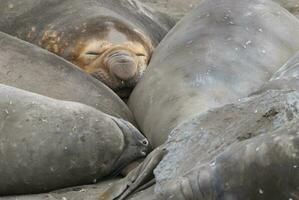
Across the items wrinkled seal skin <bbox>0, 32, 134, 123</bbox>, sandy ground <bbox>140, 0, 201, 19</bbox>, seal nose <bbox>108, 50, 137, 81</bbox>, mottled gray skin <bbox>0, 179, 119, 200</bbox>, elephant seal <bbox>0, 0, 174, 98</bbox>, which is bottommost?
sandy ground <bbox>140, 0, 201, 19</bbox>

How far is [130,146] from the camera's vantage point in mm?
4695

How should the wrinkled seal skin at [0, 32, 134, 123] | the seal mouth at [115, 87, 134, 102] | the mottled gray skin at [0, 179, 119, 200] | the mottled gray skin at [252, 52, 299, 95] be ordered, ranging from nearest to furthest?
the mottled gray skin at [252, 52, 299, 95] < the mottled gray skin at [0, 179, 119, 200] < the wrinkled seal skin at [0, 32, 134, 123] < the seal mouth at [115, 87, 134, 102]

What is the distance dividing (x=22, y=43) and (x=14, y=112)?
3.73 feet

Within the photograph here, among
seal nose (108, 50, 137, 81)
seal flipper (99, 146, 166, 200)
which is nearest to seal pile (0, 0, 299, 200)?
seal flipper (99, 146, 166, 200)

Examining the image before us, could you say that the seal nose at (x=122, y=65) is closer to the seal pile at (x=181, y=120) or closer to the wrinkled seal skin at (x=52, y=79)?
the seal pile at (x=181, y=120)

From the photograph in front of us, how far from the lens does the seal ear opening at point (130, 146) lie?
15.3 ft

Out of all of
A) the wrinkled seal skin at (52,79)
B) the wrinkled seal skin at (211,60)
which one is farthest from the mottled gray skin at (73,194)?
the wrinkled seal skin at (52,79)

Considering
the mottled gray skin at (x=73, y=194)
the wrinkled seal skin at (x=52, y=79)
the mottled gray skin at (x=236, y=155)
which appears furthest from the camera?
the wrinkled seal skin at (x=52, y=79)

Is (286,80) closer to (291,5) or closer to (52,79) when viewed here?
(52,79)

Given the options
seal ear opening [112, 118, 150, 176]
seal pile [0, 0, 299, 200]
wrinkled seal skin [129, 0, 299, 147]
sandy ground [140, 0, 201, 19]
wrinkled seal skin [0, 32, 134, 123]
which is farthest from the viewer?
sandy ground [140, 0, 201, 19]

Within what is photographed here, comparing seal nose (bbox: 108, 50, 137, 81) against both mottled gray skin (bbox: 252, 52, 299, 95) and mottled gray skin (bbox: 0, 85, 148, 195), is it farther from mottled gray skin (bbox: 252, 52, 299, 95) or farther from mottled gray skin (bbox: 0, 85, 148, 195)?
mottled gray skin (bbox: 252, 52, 299, 95)

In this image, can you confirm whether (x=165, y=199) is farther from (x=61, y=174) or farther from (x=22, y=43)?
(x=22, y=43)

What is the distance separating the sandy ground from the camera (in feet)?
25.1

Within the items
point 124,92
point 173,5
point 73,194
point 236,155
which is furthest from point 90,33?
point 236,155
